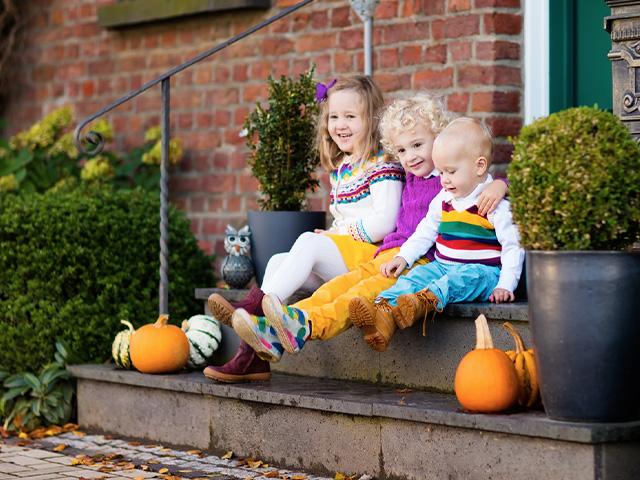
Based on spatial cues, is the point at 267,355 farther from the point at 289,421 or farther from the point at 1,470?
the point at 1,470

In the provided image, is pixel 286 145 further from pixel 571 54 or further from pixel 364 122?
pixel 571 54

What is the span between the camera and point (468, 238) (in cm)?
489

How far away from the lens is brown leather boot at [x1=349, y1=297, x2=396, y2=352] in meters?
4.58

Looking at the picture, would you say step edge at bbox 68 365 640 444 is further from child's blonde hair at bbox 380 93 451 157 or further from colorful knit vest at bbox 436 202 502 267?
child's blonde hair at bbox 380 93 451 157

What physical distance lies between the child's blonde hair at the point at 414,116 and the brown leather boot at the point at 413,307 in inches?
33.3

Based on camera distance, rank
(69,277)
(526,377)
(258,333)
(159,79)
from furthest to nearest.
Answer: (69,277) → (159,79) → (258,333) → (526,377)

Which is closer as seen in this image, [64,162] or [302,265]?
[302,265]

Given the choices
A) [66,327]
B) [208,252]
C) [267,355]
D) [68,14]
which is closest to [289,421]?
[267,355]

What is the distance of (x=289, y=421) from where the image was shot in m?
4.82

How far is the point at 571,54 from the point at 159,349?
95.0 inches

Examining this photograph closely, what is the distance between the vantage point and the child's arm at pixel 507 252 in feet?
15.5

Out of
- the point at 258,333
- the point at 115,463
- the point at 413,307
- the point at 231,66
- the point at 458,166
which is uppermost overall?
the point at 231,66

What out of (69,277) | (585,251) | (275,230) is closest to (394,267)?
(275,230)

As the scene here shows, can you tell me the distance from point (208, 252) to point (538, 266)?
12.7ft
